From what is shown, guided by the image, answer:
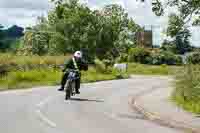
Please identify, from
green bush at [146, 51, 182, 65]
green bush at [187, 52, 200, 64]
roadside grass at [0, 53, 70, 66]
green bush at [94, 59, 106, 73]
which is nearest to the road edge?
green bush at [187, 52, 200, 64]

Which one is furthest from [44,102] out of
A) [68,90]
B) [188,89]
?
[188,89]

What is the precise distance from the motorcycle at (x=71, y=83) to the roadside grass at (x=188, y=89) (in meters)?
4.21

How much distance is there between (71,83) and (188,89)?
4.76 meters

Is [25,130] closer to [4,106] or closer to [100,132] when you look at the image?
[100,132]

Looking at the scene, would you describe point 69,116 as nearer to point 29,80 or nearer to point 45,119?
point 45,119

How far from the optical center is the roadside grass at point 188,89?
21645 millimetres

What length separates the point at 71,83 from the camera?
966 inches

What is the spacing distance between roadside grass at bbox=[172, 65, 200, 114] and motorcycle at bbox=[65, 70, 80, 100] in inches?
166

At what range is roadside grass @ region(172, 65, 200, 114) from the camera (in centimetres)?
2165

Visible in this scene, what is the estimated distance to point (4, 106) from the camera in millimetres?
20219

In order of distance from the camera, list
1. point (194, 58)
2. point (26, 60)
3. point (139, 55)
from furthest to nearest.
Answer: point (139, 55) < point (26, 60) < point (194, 58)

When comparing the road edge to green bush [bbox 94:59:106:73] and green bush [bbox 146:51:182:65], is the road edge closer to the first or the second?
green bush [bbox 94:59:106:73]

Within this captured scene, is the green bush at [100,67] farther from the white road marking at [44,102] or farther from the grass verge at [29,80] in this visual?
the white road marking at [44,102]

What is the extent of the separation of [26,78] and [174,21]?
19173 mm
